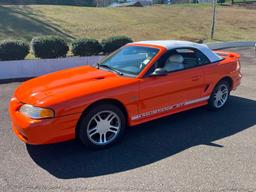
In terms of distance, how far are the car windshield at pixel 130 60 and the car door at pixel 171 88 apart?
0.66 ft

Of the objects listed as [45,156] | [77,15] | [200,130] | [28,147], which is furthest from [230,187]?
[77,15]

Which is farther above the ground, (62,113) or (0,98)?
(62,113)

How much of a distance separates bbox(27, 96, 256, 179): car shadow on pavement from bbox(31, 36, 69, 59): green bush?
6.16 metres

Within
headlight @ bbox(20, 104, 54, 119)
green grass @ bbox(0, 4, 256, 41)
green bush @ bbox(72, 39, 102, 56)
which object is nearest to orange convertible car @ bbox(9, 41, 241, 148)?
headlight @ bbox(20, 104, 54, 119)

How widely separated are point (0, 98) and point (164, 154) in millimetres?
4626

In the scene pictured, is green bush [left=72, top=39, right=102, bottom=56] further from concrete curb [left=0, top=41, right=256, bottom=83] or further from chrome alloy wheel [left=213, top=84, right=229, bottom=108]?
chrome alloy wheel [left=213, top=84, right=229, bottom=108]

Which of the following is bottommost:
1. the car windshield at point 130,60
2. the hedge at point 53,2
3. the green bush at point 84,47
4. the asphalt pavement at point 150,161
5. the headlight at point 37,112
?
the asphalt pavement at point 150,161

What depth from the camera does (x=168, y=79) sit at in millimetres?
5398

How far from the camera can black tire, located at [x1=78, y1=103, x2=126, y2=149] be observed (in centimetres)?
456

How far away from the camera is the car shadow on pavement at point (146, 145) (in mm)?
4340

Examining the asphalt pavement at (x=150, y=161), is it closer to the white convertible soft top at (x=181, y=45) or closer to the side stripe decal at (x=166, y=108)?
the side stripe decal at (x=166, y=108)

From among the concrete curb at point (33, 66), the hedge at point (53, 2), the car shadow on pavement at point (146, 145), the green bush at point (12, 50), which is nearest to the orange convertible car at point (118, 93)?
the car shadow on pavement at point (146, 145)

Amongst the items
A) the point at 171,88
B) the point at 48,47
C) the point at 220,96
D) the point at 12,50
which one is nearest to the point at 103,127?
the point at 171,88

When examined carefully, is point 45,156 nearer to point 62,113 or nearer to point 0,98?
point 62,113
